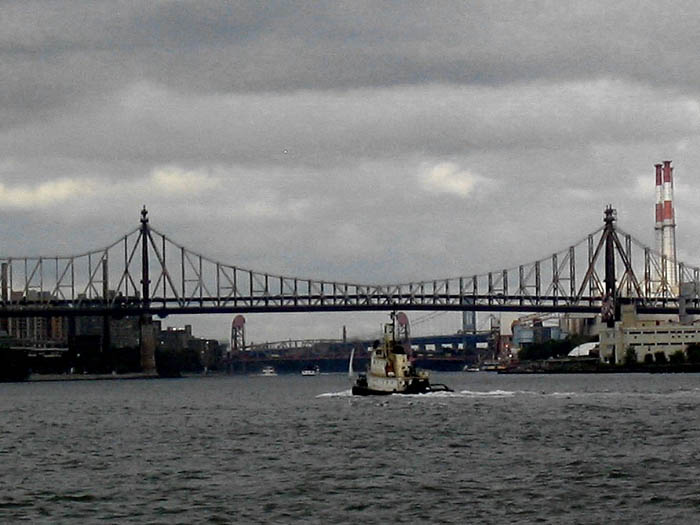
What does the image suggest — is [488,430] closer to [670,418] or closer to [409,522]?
[670,418]

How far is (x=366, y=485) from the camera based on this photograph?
41781mm

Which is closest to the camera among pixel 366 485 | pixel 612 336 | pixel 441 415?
pixel 366 485

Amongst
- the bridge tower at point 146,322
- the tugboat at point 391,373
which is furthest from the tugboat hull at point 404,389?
the bridge tower at point 146,322

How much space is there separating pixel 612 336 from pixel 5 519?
6220 inches

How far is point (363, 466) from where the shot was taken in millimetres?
46594

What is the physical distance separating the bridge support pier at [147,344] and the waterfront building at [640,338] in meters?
45.8

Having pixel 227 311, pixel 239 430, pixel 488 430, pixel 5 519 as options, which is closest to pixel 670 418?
pixel 488 430

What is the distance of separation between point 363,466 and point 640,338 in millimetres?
149737

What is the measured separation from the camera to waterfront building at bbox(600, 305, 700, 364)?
191 metres

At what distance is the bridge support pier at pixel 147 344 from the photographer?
188 m

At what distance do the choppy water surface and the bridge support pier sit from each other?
110330 millimetres

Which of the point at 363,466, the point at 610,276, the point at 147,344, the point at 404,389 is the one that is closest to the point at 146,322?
the point at 147,344

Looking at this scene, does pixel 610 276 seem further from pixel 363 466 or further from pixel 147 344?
pixel 363 466

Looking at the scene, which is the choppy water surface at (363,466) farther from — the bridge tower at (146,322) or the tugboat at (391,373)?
the bridge tower at (146,322)
